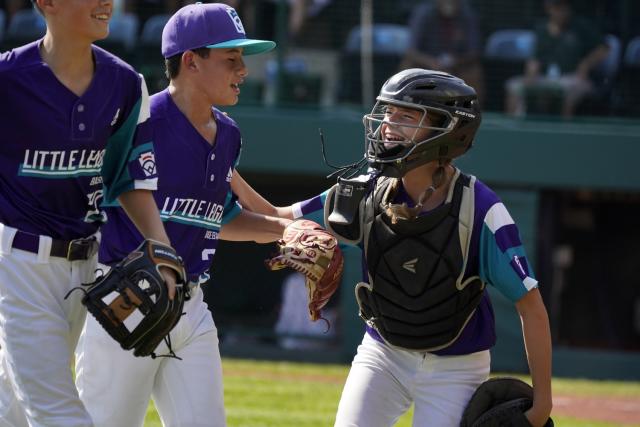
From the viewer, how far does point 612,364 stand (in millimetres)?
11531

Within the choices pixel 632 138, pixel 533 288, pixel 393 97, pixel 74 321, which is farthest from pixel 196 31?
pixel 632 138

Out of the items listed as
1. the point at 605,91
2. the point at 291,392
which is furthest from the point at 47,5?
the point at 605,91

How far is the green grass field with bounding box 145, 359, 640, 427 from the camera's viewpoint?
800cm

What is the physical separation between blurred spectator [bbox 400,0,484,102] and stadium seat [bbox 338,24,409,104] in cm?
18

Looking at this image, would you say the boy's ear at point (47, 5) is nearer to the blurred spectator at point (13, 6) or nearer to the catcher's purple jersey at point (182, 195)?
the catcher's purple jersey at point (182, 195)

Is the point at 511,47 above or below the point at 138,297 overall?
below

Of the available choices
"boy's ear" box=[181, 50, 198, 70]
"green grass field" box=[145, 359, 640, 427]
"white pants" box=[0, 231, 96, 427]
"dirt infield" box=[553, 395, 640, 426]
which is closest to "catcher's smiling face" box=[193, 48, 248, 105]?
"boy's ear" box=[181, 50, 198, 70]

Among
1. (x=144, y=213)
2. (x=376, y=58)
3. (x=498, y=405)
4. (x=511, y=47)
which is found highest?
(x=144, y=213)

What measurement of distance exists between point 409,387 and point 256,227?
103cm

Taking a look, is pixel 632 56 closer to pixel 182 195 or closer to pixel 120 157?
pixel 182 195

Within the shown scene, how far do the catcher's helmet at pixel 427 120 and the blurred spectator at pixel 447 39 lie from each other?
7.36m

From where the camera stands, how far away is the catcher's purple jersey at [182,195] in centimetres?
434

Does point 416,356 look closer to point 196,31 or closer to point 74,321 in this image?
point 74,321

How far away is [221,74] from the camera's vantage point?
14.8 ft
